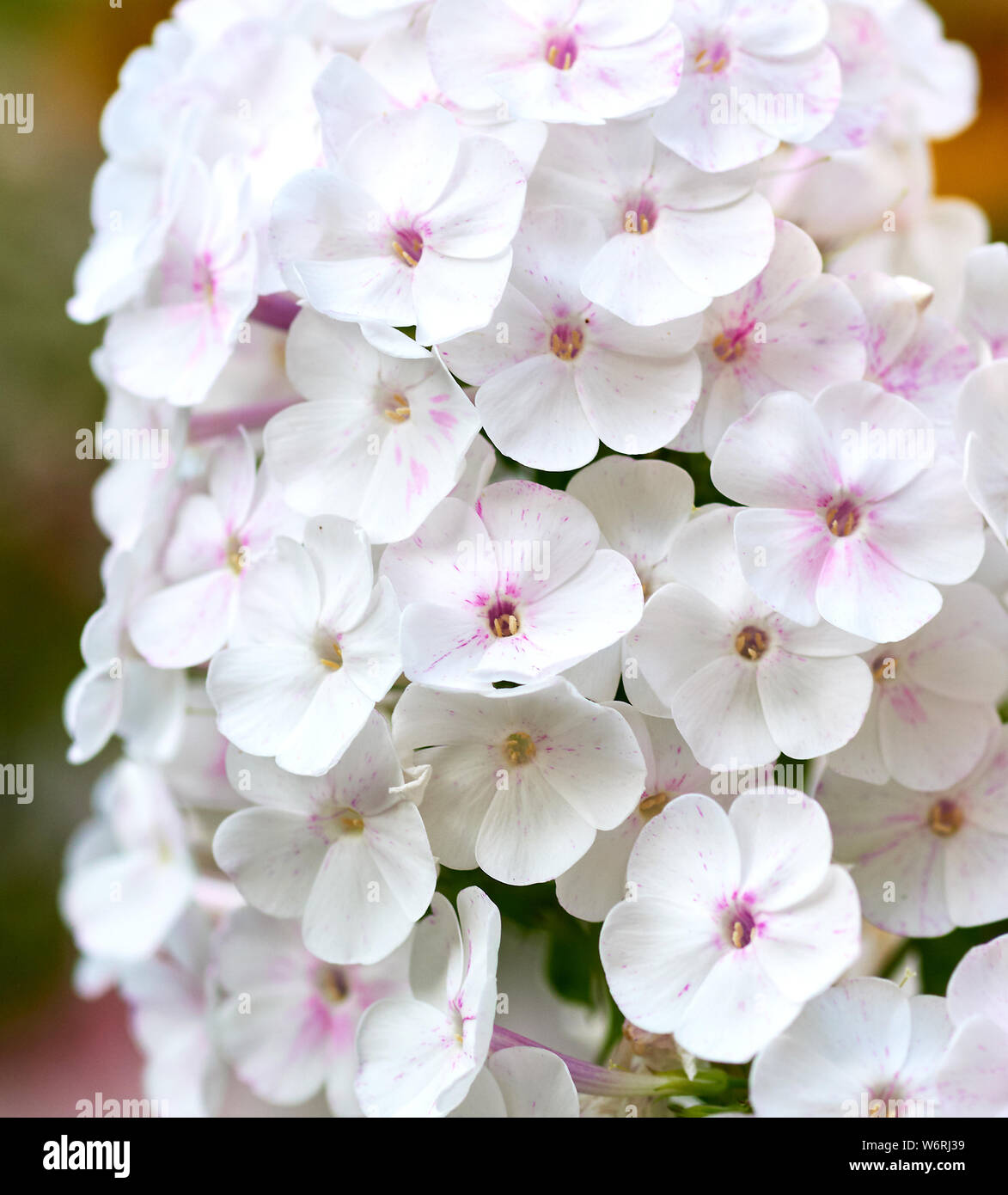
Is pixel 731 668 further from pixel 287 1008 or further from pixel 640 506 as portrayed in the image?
pixel 287 1008

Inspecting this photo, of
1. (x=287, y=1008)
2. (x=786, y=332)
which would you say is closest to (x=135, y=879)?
(x=287, y=1008)

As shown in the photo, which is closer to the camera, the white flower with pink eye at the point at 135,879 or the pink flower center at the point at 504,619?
the pink flower center at the point at 504,619

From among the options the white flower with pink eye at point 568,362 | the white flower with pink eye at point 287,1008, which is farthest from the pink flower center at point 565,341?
the white flower with pink eye at point 287,1008

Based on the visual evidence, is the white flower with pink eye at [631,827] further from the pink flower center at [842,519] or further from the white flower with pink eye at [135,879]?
the white flower with pink eye at [135,879]

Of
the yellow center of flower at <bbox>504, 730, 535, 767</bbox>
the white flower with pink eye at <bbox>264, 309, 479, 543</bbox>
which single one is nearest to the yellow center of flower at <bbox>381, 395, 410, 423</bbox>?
the white flower with pink eye at <bbox>264, 309, 479, 543</bbox>

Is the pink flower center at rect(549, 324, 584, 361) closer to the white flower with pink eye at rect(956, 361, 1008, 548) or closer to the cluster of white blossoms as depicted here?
the cluster of white blossoms

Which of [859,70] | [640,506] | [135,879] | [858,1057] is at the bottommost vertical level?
[135,879]

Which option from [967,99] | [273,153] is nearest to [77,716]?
[273,153]
